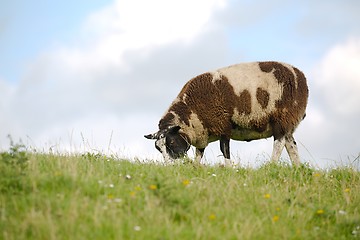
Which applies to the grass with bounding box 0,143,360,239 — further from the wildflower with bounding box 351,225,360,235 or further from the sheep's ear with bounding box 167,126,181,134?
the sheep's ear with bounding box 167,126,181,134

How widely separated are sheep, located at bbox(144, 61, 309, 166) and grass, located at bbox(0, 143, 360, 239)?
4.04 m

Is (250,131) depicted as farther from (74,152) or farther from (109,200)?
(109,200)

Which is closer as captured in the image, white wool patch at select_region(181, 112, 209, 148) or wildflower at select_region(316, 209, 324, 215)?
wildflower at select_region(316, 209, 324, 215)

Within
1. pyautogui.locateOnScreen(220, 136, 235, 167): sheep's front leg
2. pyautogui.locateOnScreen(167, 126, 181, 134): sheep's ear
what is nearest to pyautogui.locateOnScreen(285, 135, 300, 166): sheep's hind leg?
pyautogui.locateOnScreen(220, 136, 235, 167): sheep's front leg

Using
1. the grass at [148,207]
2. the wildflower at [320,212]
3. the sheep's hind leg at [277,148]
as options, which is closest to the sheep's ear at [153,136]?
the sheep's hind leg at [277,148]

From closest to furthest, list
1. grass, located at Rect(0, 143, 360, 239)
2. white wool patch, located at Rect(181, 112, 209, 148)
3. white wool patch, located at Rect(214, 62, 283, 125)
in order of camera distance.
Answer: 1. grass, located at Rect(0, 143, 360, 239)
2. white wool patch, located at Rect(214, 62, 283, 125)
3. white wool patch, located at Rect(181, 112, 209, 148)

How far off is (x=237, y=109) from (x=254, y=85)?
826 mm

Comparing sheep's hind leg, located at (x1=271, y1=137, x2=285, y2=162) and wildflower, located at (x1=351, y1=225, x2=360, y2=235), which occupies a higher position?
sheep's hind leg, located at (x1=271, y1=137, x2=285, y2=162)

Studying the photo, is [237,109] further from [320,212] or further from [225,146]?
[320,212]

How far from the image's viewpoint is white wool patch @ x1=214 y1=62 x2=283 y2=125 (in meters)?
13.8

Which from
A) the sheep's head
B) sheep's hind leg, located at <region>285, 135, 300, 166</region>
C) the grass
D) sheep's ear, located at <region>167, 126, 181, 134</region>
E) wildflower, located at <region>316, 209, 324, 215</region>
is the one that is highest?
sheep's ear, located at <region>167, 126, 181, 134</region>

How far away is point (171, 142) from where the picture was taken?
47.6ft

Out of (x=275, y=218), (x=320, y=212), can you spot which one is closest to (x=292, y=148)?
(x=320, y=212)

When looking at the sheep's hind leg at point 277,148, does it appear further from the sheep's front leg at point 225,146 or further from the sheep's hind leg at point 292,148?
the sheep's front leg at point 225,146
